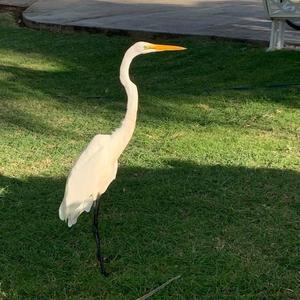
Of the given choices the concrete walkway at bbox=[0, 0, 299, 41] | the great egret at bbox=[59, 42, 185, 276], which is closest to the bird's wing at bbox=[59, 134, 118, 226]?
the great egret at bbox=[59, 42, 185, 276]

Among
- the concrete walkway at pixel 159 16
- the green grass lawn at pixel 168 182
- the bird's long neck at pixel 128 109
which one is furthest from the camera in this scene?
the concrete walkway at pixel 159 16

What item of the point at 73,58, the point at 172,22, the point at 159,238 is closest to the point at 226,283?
the point at 159,238

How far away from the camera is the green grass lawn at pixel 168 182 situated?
10.4 ft

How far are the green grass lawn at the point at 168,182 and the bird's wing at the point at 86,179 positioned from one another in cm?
42

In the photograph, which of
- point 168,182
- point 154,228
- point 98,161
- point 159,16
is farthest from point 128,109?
point 159,16

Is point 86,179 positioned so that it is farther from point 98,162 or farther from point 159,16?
point 159,16

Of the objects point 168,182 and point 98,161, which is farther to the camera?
point 168,182

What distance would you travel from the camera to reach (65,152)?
510 centimetres

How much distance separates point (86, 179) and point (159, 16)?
9.84 metres

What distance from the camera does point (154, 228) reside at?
145 inches

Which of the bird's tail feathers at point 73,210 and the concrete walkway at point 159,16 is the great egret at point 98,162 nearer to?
the bird's tail feathers at point 73,210

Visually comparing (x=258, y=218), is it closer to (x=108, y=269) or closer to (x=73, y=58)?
(x=108, y=269)

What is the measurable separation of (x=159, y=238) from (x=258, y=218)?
0.63 m

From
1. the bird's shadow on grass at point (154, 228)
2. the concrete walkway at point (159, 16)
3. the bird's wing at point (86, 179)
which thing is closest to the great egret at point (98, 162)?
the bird's wing at point (86, 179)
